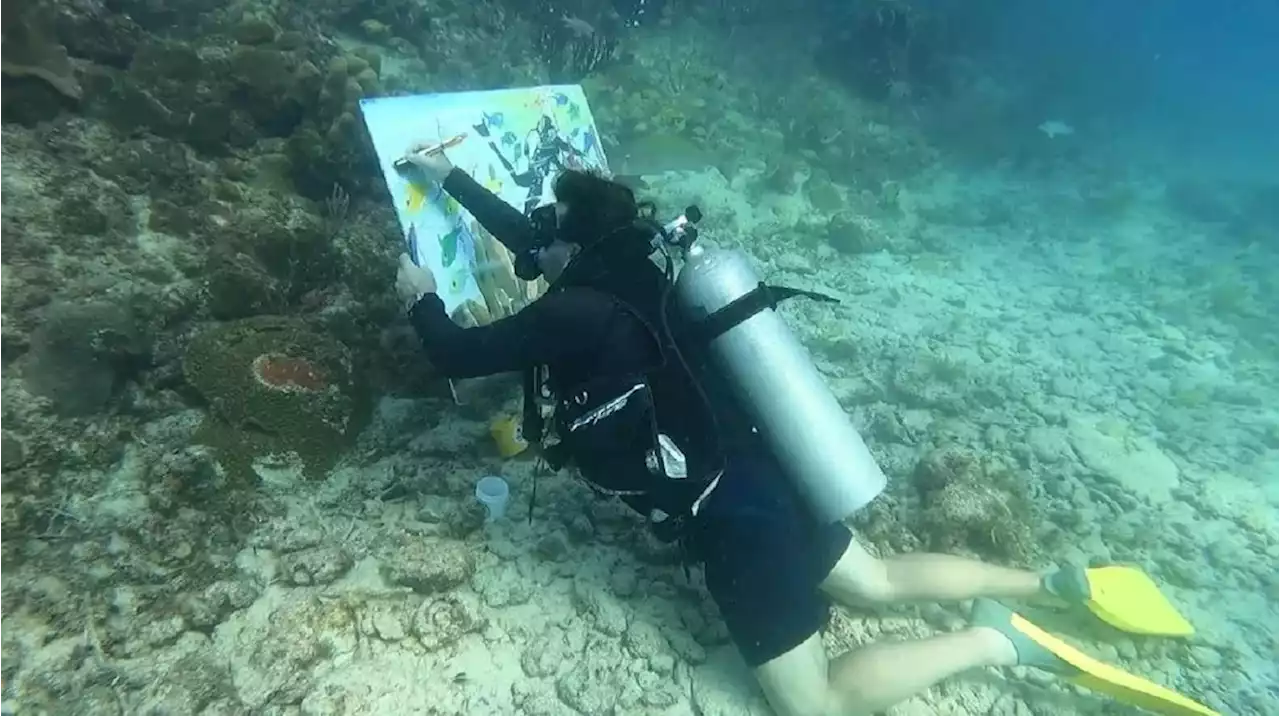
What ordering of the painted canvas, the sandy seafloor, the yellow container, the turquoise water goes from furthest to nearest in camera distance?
the yellow container
the painted canvas
the turquoise water
the sandy seafloor

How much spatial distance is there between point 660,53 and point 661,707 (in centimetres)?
Result: 1205

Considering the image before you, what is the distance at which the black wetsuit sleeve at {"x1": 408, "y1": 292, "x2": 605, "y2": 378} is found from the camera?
2.89m

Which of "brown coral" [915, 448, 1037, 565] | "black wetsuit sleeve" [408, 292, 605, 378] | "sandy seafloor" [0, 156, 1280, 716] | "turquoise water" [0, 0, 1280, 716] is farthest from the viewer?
"brown coral" [915, 448, 1037, 565]

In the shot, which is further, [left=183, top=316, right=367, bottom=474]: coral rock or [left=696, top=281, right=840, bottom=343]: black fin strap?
[left=183, top=316, right=367, bottom=474]: coral rock

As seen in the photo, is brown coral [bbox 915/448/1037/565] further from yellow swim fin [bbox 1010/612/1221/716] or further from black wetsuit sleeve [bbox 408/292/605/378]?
black wetsuit sleeve [bbox 408/292/605/378]

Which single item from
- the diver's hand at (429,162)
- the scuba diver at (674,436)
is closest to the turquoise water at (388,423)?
the scuba diver at (674,436)

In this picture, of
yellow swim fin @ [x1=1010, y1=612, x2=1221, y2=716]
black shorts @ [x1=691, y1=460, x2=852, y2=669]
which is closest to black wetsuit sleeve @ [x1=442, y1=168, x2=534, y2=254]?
black shorts @ [x1=691, y1=460, x2=852, y2=669]

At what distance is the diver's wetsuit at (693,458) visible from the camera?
2943 millimetres

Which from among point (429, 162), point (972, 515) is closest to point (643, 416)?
point (429, 162)

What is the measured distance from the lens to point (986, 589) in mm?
3924

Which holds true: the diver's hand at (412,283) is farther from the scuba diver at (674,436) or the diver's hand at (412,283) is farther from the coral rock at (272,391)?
the coral rock at (272,391)

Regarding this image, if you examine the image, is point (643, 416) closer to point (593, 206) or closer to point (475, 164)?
point (593, 206)

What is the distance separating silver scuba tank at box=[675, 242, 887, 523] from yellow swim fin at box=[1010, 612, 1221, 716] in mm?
1398

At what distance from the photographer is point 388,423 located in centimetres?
431
